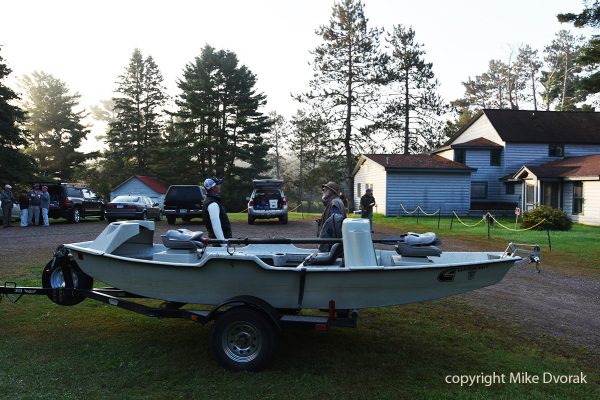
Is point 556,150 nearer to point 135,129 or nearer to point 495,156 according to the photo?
point 495,156

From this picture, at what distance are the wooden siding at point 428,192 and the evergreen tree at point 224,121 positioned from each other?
20388mm

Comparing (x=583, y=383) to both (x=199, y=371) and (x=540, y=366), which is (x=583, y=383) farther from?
(x=199, y=371)

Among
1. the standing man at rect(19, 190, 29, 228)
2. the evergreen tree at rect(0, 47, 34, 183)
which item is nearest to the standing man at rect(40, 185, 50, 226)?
the standing man at rect(19, 190, 29, 228)

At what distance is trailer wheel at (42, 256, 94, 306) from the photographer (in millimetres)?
5531

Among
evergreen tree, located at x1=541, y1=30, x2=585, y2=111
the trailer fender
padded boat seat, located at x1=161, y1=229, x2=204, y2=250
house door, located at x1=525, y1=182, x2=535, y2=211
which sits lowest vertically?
the trailer fender

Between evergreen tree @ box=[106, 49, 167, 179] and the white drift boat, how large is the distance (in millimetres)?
48911

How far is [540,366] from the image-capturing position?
4867 mm

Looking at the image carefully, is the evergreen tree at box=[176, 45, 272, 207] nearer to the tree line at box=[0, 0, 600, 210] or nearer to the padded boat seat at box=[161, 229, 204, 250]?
the tree line at box=[0, 0, 600, 210]

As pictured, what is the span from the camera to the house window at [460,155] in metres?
35.1

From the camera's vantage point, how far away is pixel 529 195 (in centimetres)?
3022

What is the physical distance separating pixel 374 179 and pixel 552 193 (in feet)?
37.1

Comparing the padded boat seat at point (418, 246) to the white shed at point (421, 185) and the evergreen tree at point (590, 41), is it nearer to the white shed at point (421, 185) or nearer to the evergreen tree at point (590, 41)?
the evergreen tree at point (590, 41)

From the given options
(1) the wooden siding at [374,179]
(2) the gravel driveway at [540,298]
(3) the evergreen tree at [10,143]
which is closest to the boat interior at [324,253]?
(2) the gravel driveway at [540,298]

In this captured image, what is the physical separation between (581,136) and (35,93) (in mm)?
52309
